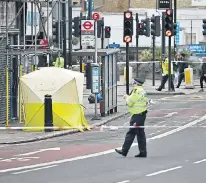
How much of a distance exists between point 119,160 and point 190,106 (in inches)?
618

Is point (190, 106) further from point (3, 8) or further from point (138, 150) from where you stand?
point (138, 150)

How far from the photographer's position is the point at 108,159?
1962cm

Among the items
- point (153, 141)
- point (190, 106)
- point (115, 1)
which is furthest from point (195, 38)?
point (153, 141)

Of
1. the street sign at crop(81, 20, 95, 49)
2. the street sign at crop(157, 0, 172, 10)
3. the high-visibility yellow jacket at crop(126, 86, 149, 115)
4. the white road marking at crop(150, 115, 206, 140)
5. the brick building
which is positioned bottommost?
the white road marking at crop(150, 115, 206, 140)

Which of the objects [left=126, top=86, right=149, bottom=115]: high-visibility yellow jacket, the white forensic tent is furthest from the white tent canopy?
[left=126, top=86, right=149, bottom=115]: high-visibility yellow jacket

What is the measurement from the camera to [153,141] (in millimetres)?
23516

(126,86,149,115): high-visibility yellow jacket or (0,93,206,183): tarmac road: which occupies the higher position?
(126,86,149,115): high-visibility yellow jacket

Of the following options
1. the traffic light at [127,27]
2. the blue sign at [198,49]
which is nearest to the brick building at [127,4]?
the blue sign at [198,49]

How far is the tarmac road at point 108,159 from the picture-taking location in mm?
16734

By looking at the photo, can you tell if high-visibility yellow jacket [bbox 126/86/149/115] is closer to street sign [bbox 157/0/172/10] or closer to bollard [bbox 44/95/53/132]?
bollard [bbox 44/95/53/132]

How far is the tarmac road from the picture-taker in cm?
1673

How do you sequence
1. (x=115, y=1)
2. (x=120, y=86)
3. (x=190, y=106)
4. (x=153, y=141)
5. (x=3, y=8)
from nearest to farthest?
(x=153, y=141) < (x=3, y=8) < (x=190, y=106) < (x=120, y=86) < (x=115, y=1)

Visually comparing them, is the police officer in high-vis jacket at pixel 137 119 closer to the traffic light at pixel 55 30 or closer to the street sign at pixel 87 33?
the street sign at pixel 87 33

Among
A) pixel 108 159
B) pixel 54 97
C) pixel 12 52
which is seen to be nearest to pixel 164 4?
pixel 12 52
